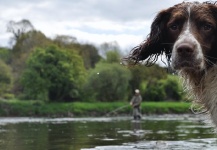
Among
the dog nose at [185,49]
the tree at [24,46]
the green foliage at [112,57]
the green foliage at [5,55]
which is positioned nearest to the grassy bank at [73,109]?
the green foliage at [112,57]

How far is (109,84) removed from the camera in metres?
62.1

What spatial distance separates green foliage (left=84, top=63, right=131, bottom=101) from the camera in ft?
203

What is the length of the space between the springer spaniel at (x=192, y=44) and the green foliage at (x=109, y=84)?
53.6 metres

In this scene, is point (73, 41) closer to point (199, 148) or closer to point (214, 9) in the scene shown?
point (199, 148)

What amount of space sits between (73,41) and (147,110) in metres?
35.8

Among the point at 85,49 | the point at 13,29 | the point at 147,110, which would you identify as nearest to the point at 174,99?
the point at 147,110

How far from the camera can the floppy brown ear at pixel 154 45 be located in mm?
7277

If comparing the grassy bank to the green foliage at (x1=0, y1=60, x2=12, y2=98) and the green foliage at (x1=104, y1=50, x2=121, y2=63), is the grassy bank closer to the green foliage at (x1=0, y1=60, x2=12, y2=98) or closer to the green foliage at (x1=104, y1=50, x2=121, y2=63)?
the green foliage at (x1=0, y1=60, x2=12, y2=98)

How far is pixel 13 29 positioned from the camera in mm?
95750

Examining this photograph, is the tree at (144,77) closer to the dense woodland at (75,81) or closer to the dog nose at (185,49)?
the dense woodland at (75,81)

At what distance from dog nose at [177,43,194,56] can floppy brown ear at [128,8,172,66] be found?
1.15 m

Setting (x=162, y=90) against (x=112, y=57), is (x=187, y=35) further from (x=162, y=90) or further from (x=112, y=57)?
(x=112, y=57)

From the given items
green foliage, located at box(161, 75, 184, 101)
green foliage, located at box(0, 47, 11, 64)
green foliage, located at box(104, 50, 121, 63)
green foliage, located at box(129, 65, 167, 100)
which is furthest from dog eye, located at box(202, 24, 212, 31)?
green foliage, located at box(0, 47, 11, 64)

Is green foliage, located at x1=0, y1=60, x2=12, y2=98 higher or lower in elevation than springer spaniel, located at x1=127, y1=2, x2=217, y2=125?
Result: lower
